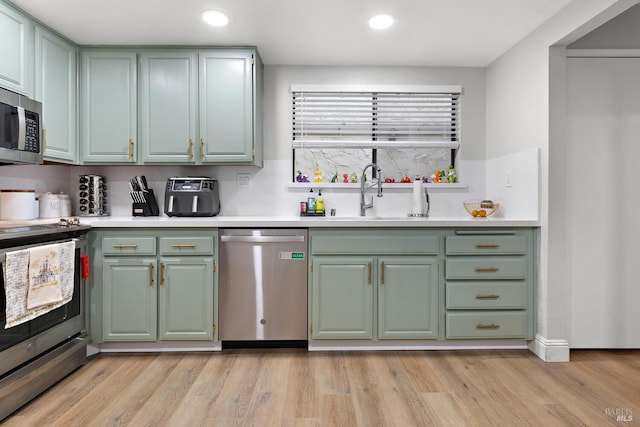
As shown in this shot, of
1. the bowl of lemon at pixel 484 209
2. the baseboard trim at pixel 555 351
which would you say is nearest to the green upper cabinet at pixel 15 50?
the bowl of lemon at pixel 484 209

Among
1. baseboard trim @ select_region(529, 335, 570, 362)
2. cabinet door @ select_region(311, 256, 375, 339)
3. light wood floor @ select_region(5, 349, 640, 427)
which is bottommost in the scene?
light wood floor @ select_region(5, 349, 640, 427)

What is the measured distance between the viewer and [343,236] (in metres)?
2.55

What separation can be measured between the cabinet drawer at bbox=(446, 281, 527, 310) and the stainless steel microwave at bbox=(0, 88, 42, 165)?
2810 millimetres

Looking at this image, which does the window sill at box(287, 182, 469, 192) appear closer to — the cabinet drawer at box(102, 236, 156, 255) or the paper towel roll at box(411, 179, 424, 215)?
the paper towel roll at box(411, 179, 424, 215)

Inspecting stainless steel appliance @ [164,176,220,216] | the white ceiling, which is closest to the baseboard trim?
the white ceiling

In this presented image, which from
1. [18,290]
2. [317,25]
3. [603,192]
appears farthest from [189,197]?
[603,192]

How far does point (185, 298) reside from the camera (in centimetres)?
253

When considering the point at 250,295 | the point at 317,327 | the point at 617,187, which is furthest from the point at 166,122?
the point at 617,187

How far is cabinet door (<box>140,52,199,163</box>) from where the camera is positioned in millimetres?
2855

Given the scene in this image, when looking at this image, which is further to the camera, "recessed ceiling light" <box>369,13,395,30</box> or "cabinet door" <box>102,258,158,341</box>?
"cabinet door" <box>102,258,158,341</box>

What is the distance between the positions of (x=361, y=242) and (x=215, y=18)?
5.81 ft

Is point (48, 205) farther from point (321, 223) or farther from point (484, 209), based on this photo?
point (484, 209)

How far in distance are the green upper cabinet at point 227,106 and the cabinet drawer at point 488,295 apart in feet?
5.91

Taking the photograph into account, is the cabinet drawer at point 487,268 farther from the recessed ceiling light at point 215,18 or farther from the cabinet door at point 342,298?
the recessed ceiling light at point 215,18
